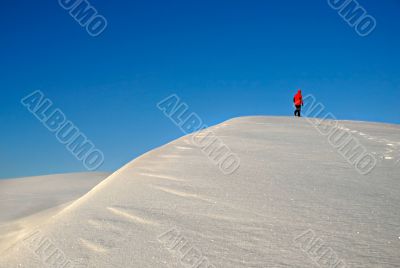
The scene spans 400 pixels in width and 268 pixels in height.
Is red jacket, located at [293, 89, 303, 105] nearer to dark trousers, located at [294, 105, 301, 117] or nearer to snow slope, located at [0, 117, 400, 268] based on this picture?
dark trousers, located at [294, 105, 301, 117]

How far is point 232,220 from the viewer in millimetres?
3469

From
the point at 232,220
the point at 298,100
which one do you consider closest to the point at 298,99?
the point at 298,100

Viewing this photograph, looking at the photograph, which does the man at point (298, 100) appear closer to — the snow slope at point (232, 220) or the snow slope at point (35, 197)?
the snow slope at point (232, 220)

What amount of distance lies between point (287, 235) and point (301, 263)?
404 mm

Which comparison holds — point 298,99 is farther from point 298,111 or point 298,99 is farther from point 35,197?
point 35,197

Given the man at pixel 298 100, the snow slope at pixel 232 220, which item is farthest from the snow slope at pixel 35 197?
the man at pixel 298 100

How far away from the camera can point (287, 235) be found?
10.3ft

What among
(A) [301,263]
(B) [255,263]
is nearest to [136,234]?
(B) [255,263]

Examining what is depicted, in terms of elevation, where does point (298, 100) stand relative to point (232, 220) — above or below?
above

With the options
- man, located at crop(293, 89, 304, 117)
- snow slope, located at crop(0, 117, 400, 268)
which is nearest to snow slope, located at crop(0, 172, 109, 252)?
snow slope, located at crop(0, 117, 400, 268)

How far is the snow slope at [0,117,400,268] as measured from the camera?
9.52 ft

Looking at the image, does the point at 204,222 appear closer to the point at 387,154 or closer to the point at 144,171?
the point at 144,171

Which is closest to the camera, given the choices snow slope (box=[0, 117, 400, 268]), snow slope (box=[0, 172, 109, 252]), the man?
snow slope (box=[0, 117, 400, 268])

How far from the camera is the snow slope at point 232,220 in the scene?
2.90 metres
